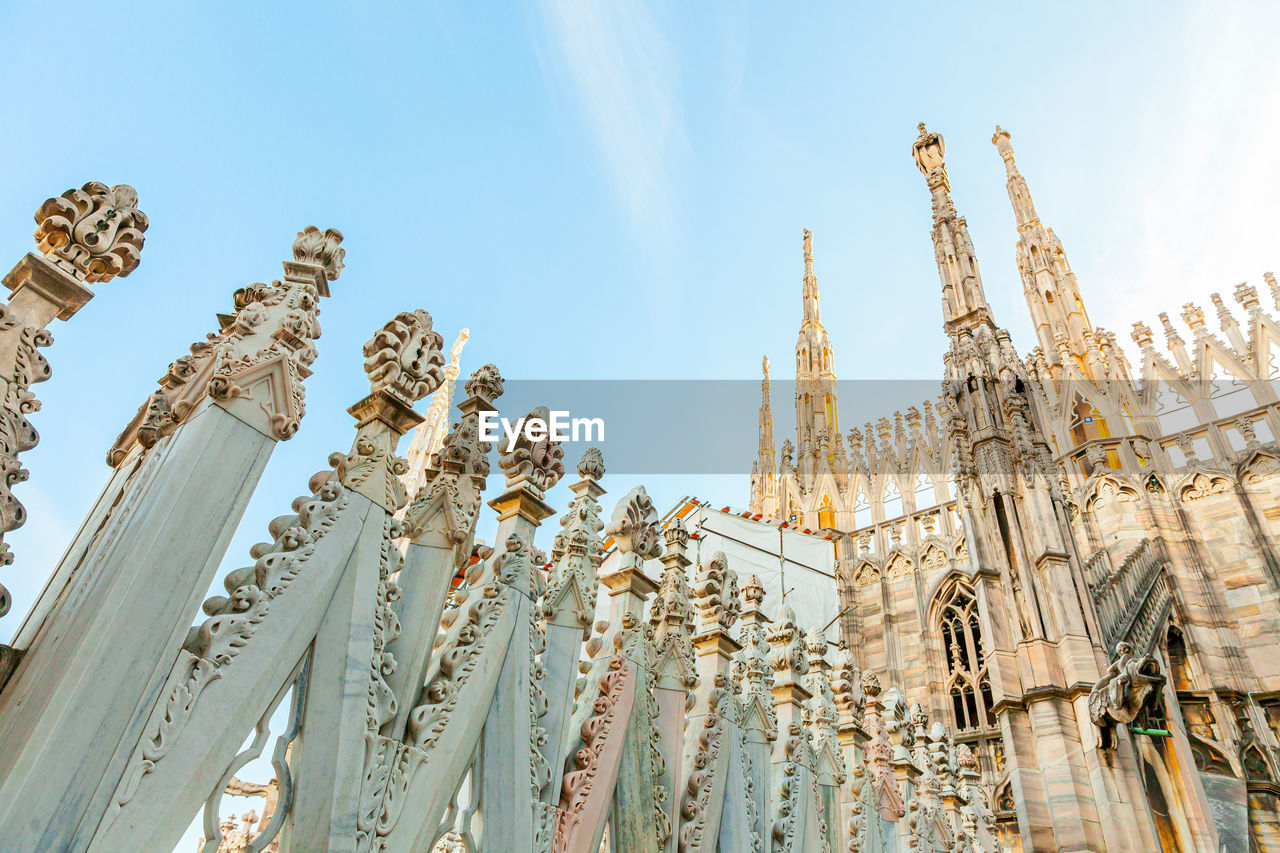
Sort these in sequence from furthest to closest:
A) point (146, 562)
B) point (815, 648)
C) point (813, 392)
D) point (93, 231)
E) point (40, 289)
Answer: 1. point (813, 392)
2. point (815, 648)
3. point (93, 231)
4. point (40, 289)
5. point (146, 562)

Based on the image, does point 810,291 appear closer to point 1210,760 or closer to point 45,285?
point 1210,760

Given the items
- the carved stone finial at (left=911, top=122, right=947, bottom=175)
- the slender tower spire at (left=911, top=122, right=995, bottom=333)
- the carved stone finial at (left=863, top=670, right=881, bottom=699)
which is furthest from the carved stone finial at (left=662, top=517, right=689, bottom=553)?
the carved stone finial at (left=911, top=122, right=947, bottom=175)

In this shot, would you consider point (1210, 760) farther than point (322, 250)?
Yes

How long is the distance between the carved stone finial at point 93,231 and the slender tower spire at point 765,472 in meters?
25.9

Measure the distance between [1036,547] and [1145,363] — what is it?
1700cm

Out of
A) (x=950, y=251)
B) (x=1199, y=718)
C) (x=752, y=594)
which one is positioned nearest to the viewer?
(x=752, y=594)

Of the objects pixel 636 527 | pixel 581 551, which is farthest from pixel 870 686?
pixel 581 551

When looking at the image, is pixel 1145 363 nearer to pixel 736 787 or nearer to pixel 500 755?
pixel 736 787

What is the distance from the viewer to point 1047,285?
2836 cm

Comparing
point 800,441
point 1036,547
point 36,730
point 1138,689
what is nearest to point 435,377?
point 36,730

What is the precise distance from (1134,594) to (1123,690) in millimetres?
8508

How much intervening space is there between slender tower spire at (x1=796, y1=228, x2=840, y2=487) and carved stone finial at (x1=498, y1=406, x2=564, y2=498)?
2495 cm

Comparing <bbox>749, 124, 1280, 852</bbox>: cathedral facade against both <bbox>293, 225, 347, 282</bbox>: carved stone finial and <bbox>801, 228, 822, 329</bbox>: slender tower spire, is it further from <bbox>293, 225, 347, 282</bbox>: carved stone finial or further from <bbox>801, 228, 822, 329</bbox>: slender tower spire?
<bbox>293, 225, 347, 282</bbox>: carved stone finial

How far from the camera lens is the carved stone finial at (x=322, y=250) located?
3.30 m
